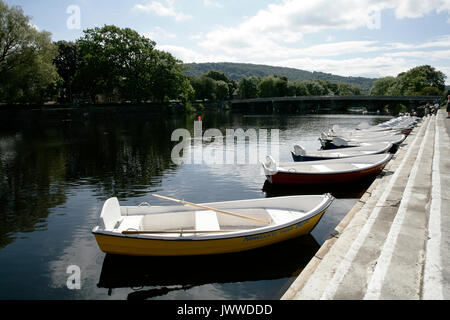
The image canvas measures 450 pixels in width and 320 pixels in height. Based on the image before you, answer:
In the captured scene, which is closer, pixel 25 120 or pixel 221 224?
pixel 221 224

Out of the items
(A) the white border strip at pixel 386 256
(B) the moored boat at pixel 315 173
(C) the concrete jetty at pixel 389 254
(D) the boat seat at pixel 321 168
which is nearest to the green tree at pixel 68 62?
(B) the moored boat at pixel 315 173

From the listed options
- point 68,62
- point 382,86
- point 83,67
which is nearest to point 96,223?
point 83,67

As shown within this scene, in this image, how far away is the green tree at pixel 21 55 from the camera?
50.3 m

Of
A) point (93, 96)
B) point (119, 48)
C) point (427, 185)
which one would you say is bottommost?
point (427, 185)

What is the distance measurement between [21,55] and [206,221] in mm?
58676

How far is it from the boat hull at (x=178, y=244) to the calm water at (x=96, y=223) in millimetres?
618

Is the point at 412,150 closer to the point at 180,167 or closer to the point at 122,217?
the point at 180,167

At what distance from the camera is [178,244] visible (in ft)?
26.8

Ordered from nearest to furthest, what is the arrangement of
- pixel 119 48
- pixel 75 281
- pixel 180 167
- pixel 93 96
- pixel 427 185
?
pixel 75 281 → pixel 427 185 → pixel 180 167 → pixel 119 48 → pixel 93 96

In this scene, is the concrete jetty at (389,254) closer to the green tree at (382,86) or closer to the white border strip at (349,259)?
the white border strip at (349,259)

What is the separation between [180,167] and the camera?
2181 centimetres

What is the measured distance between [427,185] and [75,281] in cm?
1224

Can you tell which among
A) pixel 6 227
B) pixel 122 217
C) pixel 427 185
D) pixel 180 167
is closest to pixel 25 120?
pixel 180 167

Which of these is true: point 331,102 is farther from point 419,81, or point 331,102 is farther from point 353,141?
point 353,141
